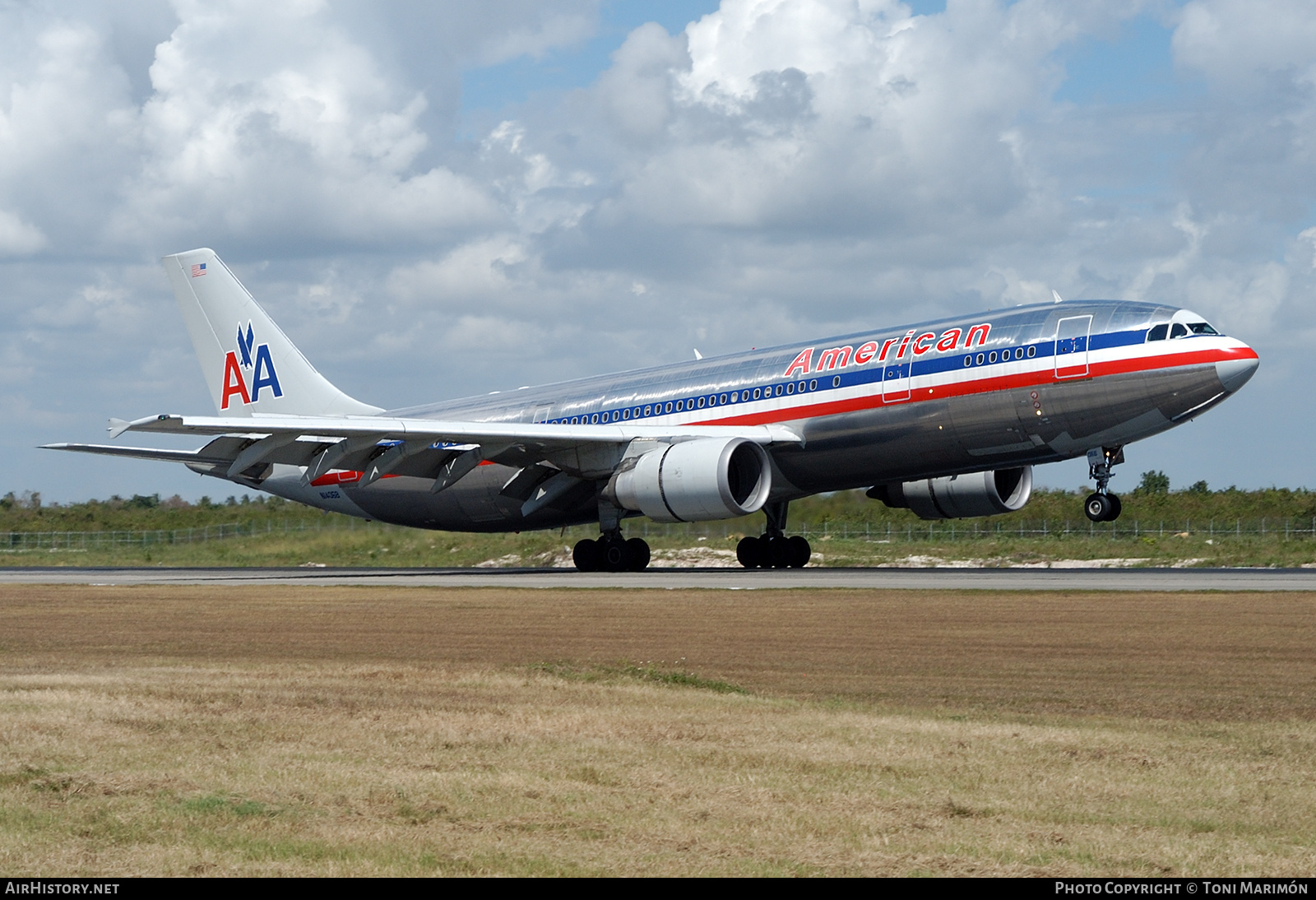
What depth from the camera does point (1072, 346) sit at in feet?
95.5

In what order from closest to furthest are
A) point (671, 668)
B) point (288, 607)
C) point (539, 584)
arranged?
point (671, 668) < point (288, 607) < point (539, 584)

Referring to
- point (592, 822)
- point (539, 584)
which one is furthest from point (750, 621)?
point (592, 822)

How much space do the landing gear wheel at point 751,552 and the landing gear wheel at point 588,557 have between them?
13.8 ft

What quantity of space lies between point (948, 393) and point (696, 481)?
574cm

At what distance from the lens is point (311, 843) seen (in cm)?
662

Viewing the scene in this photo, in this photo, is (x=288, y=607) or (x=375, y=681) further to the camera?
(x=288, y=607)

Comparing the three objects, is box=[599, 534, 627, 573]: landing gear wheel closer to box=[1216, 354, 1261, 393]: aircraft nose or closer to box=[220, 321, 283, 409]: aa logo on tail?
box=[220, 321, 283, 409]: aa logo on tail

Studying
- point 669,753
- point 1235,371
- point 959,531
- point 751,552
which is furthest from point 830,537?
point 669,753

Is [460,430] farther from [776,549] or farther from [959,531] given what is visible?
[959,531]

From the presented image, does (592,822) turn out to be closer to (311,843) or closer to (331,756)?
(311,843)

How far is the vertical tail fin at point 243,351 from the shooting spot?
42.2 meters

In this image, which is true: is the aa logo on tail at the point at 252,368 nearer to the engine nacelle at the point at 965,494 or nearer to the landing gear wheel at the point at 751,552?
the landing gear wheel at the point at 751,552

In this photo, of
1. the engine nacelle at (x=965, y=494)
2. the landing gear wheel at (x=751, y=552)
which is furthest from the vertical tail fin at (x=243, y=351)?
the engine nacelle at (x=965, y=494)

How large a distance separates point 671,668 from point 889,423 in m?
18.0
